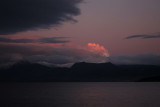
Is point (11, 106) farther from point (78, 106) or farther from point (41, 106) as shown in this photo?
point (78, 106)

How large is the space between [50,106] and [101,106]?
17.7 metres

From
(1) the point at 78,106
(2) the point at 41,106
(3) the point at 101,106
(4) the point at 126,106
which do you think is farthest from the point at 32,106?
(4) the point at 126,106

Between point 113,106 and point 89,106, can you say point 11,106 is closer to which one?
point 89,106

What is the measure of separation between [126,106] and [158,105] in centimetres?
1136

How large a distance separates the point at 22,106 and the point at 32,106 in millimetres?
3801

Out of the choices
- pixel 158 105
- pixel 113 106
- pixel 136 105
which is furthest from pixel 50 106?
pixel 158 105

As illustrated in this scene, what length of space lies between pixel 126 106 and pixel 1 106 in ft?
139

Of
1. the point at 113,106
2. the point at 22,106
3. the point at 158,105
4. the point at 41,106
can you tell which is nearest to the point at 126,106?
the point at 113,106

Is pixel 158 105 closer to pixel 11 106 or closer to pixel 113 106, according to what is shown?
pixel 113 106

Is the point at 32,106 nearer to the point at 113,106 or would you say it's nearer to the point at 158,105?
the point at 113,106

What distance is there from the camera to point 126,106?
256ft

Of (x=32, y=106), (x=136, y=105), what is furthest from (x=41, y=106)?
(x=136, y=105)

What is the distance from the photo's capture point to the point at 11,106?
79312mm

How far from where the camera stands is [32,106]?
78.4 m
